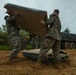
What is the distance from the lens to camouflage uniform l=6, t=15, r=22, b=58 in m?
10.1

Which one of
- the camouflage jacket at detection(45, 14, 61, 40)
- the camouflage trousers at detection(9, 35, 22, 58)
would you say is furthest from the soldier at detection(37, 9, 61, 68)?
the camouflage trousers at detection(9, 35, 22, 58)

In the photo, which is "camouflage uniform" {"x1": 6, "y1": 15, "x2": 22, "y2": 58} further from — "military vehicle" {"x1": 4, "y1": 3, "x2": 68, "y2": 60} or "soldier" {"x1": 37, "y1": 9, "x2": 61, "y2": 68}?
"soldier" {"x1": 37, "y1": 9, "x2": 61, "y2": 68}

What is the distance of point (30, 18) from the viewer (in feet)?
33.0

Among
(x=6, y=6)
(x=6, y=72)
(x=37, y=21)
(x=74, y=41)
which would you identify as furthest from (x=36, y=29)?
(x=74, y=41)

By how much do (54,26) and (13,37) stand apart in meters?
1.48

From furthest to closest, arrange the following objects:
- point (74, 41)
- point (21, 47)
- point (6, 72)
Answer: point (74, 41), point (21, 47), point (6, 72)

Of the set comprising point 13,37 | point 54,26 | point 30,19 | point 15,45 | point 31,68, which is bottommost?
point 31,68

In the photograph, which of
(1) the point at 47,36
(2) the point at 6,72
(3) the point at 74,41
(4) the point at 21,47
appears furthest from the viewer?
(3) the point at 74,41

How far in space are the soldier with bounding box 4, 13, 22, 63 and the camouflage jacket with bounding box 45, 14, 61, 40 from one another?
118cm

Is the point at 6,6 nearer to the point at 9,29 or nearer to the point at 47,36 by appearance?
the point at 9,29

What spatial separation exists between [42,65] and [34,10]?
68.1 inches

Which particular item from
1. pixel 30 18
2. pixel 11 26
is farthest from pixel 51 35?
pixel 11 26

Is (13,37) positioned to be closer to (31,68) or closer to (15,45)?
(15,45)

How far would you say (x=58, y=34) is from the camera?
31.7 ft
